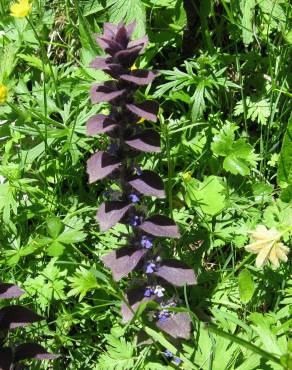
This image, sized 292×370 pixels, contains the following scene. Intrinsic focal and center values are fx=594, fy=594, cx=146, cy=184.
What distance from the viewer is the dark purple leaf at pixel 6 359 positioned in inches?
78.9

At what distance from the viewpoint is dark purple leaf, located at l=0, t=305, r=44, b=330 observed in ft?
6.73

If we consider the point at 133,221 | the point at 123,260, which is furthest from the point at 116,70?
the point at 123,260

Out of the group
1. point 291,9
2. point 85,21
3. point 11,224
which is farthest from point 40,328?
point 291,9

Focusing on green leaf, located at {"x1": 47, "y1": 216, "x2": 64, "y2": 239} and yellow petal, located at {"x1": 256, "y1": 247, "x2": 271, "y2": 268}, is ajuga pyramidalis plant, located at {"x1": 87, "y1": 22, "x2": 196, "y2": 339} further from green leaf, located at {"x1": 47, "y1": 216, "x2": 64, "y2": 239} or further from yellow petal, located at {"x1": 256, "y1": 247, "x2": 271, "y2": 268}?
green leaf, located at {"x1": 47, "y1": 216, "x2": 64, "y2": 239}

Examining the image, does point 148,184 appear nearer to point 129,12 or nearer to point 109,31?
point 109,31

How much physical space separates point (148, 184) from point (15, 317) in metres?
0.66

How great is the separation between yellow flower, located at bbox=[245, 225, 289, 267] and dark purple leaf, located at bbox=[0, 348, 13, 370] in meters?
0.93

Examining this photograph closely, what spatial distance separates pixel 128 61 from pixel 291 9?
130 cm

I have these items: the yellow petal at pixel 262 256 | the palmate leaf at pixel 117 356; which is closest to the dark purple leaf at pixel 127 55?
the yellow petal at pixel 262 256

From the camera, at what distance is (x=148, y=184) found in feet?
6.73

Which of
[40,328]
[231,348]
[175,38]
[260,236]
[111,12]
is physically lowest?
[40,328]

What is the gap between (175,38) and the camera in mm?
3100

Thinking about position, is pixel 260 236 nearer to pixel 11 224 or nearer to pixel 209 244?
pixel 209 244

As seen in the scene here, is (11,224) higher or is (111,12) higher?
(111,12)
